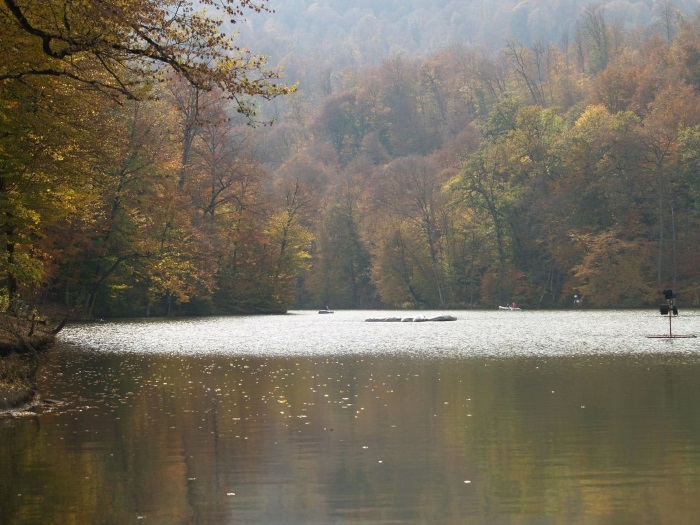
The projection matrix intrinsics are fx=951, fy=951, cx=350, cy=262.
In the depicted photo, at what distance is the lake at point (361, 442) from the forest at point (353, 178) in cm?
602

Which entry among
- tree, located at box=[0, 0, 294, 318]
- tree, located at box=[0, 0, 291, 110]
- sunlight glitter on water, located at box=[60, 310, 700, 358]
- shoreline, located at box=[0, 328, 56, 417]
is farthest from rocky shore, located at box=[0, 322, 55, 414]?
sunlight glitter on water, located at box=[60, 310, 700, 358]

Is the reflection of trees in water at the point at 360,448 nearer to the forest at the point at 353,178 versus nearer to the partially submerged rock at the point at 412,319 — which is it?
the forest at the point at 353,178

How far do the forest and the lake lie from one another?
6015 mm

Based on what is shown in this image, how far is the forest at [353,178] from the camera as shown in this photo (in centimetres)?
2658

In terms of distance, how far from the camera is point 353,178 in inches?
4250

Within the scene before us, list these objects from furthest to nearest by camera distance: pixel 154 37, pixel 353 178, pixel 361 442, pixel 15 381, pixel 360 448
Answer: pixel 353 178 < pixel 15 381 < pixel 154 37 < pixel 361 442 < pixel 360 448

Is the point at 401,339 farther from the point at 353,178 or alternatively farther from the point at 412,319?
the point at 353,178

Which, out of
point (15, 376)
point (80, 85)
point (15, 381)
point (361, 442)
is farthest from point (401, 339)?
point (361, 442)

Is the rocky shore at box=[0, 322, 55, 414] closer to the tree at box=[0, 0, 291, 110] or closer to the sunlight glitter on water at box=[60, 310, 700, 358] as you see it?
the tree at box=[0, 0, 291, 110]

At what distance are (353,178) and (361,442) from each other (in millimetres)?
95208

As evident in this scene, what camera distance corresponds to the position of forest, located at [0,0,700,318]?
26.6 meters

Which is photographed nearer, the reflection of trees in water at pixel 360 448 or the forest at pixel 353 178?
the reflection of trees in water at pixel 360 448

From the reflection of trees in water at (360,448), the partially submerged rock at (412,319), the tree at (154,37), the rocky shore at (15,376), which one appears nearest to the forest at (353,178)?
the tree at (154,37)

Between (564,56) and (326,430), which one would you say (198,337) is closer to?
(326,430)
